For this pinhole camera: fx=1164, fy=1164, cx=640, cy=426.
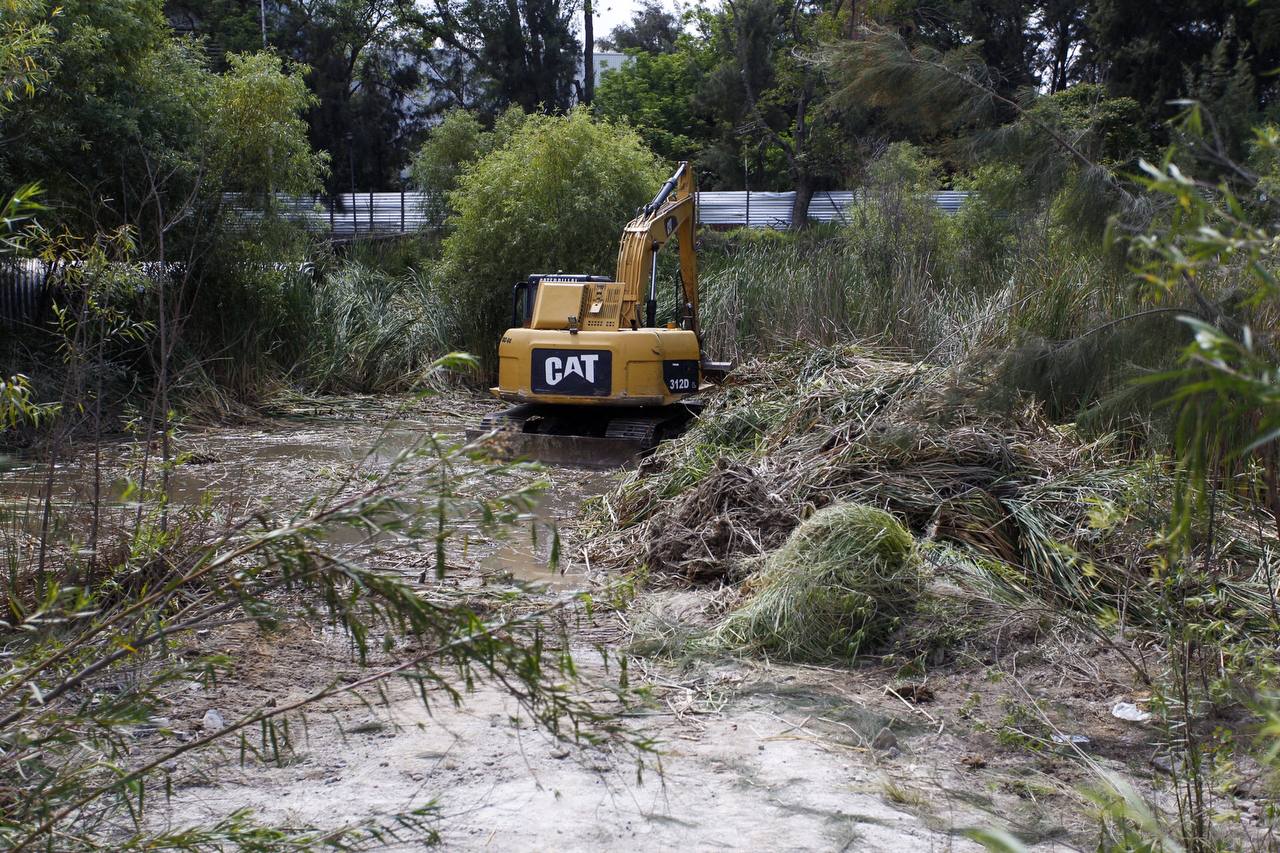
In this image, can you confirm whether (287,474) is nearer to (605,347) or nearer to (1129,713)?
(605,347)

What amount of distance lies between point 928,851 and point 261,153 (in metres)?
11.8

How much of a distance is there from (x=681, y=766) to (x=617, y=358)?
6.49 metres

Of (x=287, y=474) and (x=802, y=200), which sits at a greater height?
(x=802, y=200)

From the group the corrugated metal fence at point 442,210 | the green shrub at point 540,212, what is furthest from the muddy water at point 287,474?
the corrugated metal fence at point 442,210

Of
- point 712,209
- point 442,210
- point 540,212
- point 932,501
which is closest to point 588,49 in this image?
point 712,209

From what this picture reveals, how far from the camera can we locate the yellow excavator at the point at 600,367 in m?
9.98

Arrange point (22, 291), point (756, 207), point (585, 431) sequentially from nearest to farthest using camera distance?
1. point (585, 431)
2. point (22, 291)
3. point (756, 207)

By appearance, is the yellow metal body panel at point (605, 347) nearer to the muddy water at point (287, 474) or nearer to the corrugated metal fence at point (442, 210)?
the muddy water at point (287, 474)

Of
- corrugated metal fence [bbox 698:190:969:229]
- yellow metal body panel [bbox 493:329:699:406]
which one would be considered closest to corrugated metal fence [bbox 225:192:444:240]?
corrugated metal fence [bbox 698:190:969:229]

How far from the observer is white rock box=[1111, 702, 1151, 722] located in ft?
13.4

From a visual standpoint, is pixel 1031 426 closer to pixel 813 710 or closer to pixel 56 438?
pixel 813 710

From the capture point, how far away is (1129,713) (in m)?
4.13

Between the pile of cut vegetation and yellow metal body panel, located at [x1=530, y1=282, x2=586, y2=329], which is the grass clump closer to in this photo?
the pile of cut vegetation

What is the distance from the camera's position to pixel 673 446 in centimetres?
824
